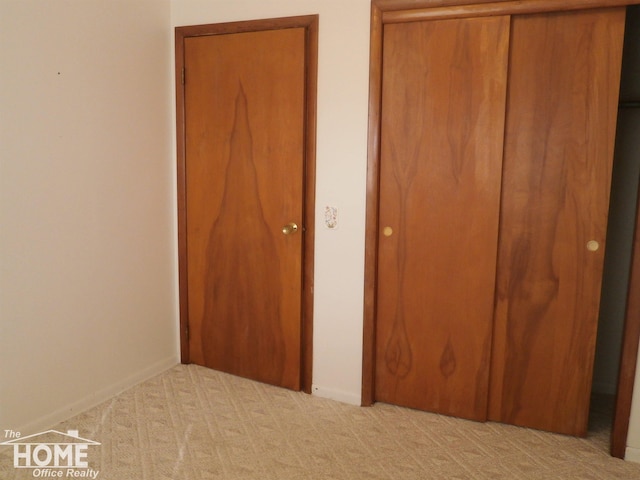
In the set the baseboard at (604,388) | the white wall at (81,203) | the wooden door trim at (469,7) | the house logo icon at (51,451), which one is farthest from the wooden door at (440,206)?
the house logo icon at (51,451)

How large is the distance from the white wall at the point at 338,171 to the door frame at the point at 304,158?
0.11 feet

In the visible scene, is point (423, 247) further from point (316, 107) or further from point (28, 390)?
point (28, 390)

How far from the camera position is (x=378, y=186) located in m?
2.32

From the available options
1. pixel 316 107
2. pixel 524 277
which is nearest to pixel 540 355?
pixel 524 277

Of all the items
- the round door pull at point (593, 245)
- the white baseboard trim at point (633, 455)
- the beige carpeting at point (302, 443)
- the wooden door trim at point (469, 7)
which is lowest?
the beige carpeting at point (302, 443)

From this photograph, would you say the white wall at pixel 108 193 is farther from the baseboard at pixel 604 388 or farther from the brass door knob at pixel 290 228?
the baseboard at pixel 604 388

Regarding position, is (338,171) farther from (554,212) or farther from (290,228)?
(554,212)

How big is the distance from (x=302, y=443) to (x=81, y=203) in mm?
1513

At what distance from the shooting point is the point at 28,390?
2090 mm

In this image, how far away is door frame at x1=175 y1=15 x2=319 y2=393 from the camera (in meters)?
2.39

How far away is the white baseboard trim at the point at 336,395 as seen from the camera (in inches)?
97.3

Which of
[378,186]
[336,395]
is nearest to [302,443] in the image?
[336,395]

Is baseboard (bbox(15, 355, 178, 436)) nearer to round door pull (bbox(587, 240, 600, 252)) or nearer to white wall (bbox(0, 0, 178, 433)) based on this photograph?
white wall (bbox(0, 0, 178, 433))

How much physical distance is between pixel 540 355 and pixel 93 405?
2.19 m
